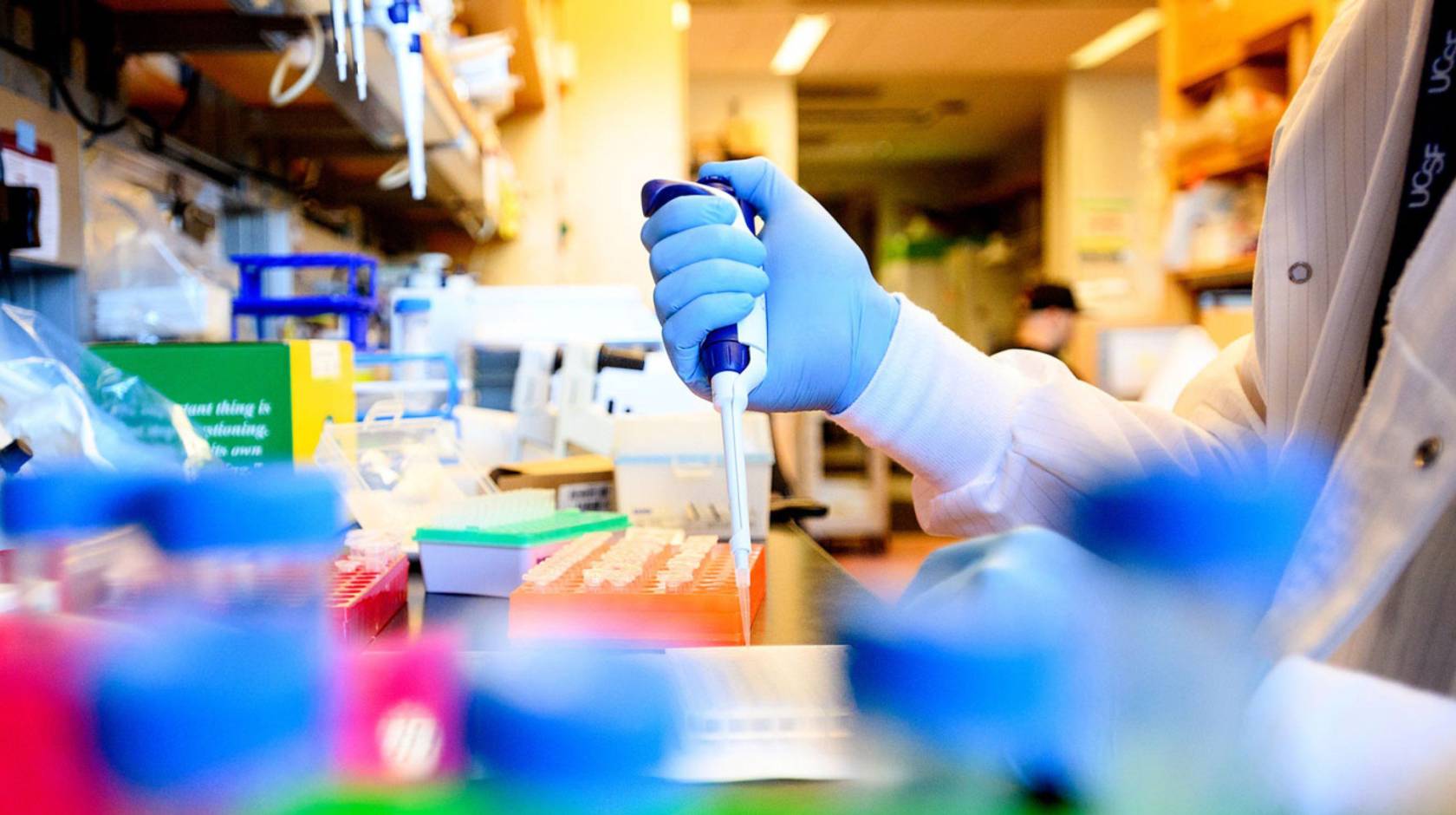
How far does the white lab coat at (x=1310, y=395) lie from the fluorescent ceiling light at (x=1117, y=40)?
540 cm

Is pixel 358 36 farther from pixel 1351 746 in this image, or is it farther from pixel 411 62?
pixel 1351 746

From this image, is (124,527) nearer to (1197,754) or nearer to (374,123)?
(1197,754)

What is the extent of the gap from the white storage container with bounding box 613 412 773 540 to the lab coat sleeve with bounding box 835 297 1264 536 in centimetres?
38

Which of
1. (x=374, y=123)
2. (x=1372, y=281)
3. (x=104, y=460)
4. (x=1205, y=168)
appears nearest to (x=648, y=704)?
(x=1372, y=281)

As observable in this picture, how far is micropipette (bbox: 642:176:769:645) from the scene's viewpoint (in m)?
0.65

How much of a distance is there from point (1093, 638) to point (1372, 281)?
0.52 m

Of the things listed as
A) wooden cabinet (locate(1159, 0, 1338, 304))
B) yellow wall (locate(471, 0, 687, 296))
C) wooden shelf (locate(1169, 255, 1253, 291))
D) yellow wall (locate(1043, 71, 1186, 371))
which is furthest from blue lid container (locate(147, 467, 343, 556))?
yellow wall (locate(1043, 71, 1186, 371))

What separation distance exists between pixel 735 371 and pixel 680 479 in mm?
559

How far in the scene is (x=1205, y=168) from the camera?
3354 mm

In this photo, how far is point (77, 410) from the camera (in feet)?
2.92

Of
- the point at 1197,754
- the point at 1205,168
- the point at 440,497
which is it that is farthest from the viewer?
the point at 1205,168

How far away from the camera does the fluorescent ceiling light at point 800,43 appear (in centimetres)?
576

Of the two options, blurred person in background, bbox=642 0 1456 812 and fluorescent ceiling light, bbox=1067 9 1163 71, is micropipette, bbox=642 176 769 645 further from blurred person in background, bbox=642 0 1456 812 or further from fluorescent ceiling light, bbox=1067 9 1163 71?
fluorescent ceiling light, bbox=1067 9 1163 71

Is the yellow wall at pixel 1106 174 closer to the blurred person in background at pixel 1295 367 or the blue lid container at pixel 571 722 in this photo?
the blurred person in background at pixel 1295 367
